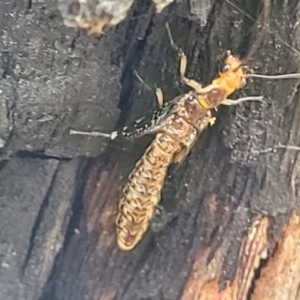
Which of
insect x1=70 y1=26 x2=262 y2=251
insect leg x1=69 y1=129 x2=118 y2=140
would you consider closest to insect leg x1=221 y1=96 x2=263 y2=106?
insect x1=70 y1=26 x2=262 y2=251

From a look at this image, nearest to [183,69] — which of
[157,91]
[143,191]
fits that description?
[157,91]

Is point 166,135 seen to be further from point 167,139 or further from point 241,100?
point 241,100

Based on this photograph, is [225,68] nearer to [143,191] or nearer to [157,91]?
[157,91]

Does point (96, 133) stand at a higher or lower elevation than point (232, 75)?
lower

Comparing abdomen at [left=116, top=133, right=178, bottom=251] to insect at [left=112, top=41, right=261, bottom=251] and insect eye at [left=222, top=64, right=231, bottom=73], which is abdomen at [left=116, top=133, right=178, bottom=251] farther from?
insect eye at [left=222, top=64, right=231, bottom=73]

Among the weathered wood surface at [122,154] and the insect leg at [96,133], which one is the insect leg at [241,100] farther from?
the insect leg at [96,133]

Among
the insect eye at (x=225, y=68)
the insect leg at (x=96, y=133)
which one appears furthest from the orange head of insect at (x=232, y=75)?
the insect leg at (x=96, y=133)
